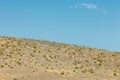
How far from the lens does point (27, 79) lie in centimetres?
3794

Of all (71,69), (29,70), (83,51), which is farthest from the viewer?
(83,51)

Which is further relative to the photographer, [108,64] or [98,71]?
[108,64]

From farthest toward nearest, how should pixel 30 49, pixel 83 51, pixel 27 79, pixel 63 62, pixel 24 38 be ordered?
pixel 24 38 → pixel 83 51 → pixel 30 49 → pixel 63 62 → pixel 27 79

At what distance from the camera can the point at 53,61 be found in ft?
162

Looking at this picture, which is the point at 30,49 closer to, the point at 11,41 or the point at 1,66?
the point at 11,41

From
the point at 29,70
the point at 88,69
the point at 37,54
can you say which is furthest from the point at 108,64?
the point at 29,70

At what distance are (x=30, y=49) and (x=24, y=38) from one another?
408 inches

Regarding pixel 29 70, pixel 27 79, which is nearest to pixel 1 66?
pixel 29 70

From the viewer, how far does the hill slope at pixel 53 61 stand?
40.6 metres

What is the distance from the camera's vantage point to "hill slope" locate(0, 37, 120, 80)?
133 ft

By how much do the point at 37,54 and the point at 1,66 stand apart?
10.3m

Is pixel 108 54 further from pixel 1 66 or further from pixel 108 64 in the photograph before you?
pixel 1 66

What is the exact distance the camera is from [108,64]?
5203cm

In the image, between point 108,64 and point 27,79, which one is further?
point 108,64
